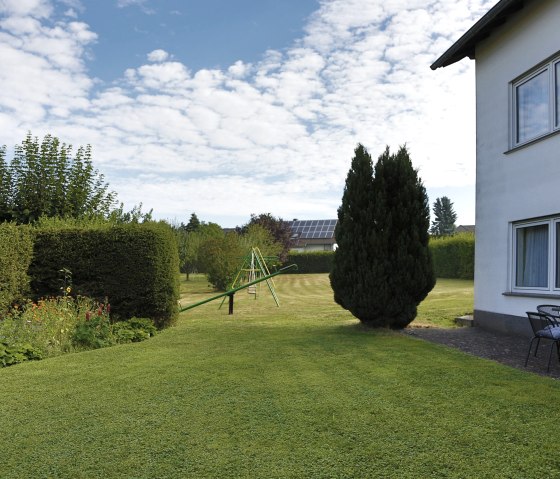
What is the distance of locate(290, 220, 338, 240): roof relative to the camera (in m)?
65.0

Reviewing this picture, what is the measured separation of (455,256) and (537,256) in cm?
2283

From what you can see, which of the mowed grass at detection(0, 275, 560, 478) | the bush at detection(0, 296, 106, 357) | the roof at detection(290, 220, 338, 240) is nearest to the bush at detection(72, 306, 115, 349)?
the bush at detection(0, 296, 106, 357)

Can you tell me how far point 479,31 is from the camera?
9461 mm

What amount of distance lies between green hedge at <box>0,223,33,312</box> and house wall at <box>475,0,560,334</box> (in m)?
10.2

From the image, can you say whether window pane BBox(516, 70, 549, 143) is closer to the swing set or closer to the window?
the window

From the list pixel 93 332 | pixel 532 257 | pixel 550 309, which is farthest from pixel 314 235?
pixel 550 309

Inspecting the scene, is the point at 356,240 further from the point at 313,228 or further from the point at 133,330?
the point at 313,228

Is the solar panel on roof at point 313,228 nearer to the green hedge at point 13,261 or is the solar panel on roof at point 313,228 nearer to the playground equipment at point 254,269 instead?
the playground equipment at point 254,269

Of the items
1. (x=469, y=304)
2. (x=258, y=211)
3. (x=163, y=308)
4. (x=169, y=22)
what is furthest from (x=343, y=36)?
(x=258, y=211)

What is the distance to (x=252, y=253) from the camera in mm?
18984

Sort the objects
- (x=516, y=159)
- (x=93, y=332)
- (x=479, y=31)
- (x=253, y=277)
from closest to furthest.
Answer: (x=93, y=332) → (x=516, y=159) → (x=479, y=31) → (x=253, y=277)

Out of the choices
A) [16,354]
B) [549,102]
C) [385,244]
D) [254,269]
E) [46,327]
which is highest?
[549,102]

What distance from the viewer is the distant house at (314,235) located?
212ft

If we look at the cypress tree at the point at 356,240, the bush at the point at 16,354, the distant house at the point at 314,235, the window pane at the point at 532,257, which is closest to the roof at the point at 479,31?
the cypress tree at the point at 356,240
